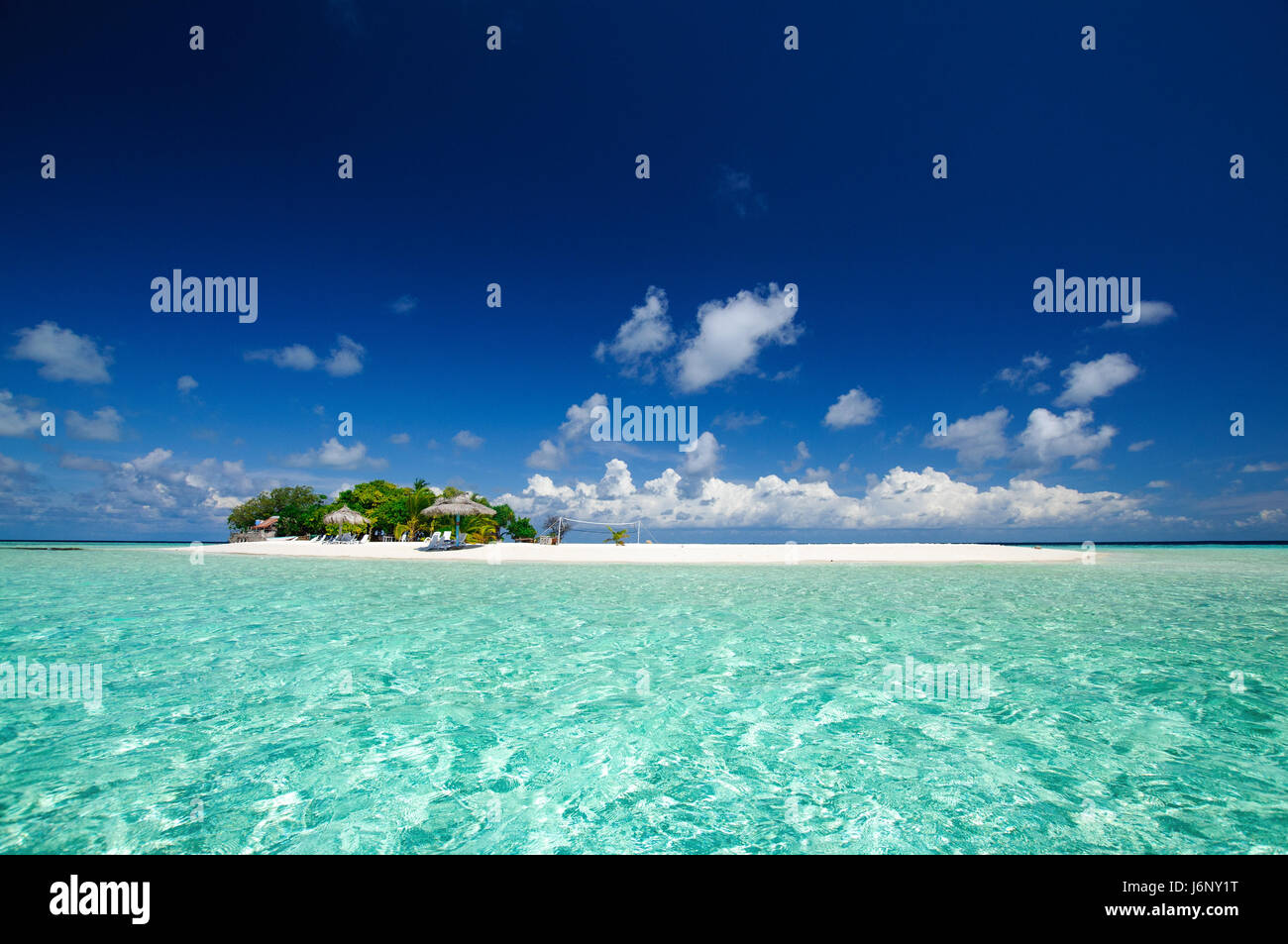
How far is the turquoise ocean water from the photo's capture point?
4.14 meters

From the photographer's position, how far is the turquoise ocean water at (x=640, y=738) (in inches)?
163

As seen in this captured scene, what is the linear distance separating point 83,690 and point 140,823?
5.05m

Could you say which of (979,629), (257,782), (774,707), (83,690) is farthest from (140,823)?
(979,629)

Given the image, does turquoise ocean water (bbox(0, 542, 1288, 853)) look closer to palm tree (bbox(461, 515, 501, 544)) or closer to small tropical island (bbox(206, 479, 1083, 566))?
small tropical island (bbox(206, 479, 1083, 566))

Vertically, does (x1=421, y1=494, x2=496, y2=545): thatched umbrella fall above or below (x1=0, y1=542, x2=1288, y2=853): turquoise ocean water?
above

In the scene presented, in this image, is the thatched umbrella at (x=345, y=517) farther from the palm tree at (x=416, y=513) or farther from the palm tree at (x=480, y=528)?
the palm tree at (x=480, y=528)

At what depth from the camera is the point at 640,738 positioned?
5.95 m

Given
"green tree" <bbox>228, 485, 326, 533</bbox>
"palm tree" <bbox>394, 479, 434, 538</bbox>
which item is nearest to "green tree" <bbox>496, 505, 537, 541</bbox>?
"palm tree" <bbox>394, 479, 434, 538</bbox>

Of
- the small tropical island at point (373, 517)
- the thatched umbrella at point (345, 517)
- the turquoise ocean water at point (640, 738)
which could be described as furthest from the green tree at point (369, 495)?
the turquoise ocean water at point (640, 738)

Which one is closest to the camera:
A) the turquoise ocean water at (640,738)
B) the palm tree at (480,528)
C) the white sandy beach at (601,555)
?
the turquoise ocean water at (640,738)

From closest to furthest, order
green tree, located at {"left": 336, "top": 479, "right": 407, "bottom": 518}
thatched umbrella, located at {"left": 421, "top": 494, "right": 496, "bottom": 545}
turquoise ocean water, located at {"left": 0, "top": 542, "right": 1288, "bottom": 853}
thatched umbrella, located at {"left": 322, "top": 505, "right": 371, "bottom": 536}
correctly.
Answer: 1. turquoise ocean water, located at {"left": 0, "top": 542, "right": 1288, "bottom": 853}
2. thatched umbrella, located at {"left": 421, "top": 494, "right": 496, "bottom": 545}
3. thatched umbrella, located at {"left": 322, "top": 505, "right": 371, "bottom": 536}
4. green tree, located at {"left": 336, "top": 479, "right": 407, "bottom": 518}

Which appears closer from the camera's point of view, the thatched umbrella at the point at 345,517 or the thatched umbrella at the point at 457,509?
the thatched umbrella at the point at 457,509

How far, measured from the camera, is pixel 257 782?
4.80 meters

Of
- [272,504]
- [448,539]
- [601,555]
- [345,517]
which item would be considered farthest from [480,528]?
[272,504]
